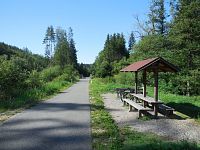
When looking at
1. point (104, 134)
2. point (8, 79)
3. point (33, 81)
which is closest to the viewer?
point (104, 134)

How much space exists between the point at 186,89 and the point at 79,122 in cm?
2288

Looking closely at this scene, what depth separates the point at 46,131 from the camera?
35.5ft

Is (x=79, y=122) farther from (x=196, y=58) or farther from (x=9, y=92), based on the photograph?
(x=196, y=58)

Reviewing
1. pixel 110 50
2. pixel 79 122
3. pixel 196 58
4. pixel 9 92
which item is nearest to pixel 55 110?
pixel 79 122

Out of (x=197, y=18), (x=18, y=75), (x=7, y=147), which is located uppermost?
(x=197, y=18)

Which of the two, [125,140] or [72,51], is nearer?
[125,140]

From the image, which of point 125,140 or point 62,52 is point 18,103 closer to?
point 125,140

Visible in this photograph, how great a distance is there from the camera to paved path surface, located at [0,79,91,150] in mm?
8781

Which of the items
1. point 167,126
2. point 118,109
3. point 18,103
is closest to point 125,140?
point 167,126

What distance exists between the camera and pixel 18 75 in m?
22.6

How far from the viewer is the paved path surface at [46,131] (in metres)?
8.78

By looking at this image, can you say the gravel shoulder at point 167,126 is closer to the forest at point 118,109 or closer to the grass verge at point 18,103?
the forest at point 118,109

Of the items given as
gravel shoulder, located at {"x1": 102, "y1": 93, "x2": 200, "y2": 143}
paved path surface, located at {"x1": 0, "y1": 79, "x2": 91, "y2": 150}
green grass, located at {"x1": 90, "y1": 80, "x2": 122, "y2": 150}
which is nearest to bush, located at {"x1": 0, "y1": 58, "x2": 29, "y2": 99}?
paved path surface, located at {"x1": 0, "y1": 79, "x2": 91, "y2": 150}

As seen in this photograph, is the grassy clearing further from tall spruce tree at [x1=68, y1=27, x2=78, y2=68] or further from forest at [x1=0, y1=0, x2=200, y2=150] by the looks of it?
tall spruce tree at [x1=68, y1=27, x2=78, y2=68]
